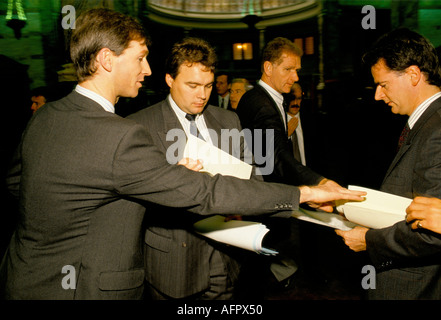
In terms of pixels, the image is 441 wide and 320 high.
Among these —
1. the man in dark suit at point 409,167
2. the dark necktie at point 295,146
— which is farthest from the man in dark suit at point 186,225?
the dark necktie at point 295,146

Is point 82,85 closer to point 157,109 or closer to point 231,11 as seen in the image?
point 157,109

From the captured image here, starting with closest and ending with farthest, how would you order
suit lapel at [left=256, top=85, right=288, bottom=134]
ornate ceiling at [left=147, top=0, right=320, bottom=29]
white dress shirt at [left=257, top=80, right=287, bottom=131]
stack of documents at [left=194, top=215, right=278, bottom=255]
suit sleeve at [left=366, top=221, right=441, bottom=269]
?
suit sleeve at [left=366, top=221, right=441, bottom=269], stack of documents at [left=194, top=215, right=278, bottom=255], suit lapel at [left=256, top=85, right=288, bottom=134], white dress shirt at [left=257, top=80, right=287, bottom=131], ornate ceiling at [left=147, top=0, right=320, bottom=29]

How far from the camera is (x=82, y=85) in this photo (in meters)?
1.37

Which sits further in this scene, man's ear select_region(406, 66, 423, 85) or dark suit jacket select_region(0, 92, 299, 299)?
man's ear select_region(406, 66, 423, 85)

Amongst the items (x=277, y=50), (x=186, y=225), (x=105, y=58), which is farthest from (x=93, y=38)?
(x=277, y=50)

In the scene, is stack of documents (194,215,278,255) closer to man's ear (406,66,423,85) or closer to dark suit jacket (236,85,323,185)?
dark suit jacket (236,85,323,185)

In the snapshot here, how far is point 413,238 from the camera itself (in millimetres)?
1316

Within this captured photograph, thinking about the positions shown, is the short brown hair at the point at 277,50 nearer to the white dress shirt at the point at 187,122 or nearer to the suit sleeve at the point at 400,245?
the white dress shirt at the point at 187,122

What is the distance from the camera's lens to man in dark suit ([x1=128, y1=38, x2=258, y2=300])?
1.74 m

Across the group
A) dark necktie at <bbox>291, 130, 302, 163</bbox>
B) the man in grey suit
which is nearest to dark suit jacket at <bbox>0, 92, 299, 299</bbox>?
the man in grey suit

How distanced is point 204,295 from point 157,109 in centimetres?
119

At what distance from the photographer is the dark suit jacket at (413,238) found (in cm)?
132

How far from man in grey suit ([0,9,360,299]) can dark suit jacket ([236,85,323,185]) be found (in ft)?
3.30

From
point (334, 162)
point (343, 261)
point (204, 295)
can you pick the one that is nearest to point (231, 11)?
point (334, 162)
